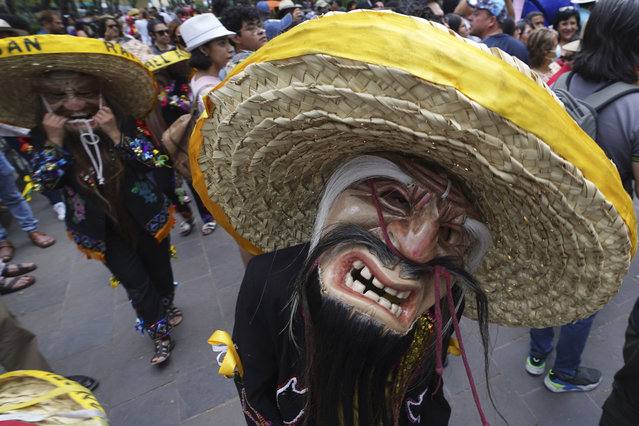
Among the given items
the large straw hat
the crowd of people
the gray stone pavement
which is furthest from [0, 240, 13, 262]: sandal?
the large straw hat

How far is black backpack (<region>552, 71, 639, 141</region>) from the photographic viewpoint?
1636 mm

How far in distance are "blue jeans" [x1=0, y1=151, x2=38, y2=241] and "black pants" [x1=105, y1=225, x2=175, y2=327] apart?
9.01 ft

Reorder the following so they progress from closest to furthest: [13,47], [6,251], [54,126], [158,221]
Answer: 1. [13,47]
2. [54,126]
3. [158,221]
4. [6,251]

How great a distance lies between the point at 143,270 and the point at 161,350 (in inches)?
25.0

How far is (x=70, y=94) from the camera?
195 centimetres

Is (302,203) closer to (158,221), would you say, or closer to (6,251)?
(158,221)

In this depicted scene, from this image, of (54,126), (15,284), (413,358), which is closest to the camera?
(413,358)

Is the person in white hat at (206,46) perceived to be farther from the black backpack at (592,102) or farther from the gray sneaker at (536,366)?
the gray sneaker at (536,366)

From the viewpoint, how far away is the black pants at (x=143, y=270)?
95.3 inches

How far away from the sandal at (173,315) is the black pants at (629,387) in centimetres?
283

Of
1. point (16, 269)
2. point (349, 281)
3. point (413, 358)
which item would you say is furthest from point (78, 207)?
point (16, 269)

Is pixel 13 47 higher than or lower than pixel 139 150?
higher

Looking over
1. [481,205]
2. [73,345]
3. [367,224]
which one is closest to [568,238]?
[481,205]

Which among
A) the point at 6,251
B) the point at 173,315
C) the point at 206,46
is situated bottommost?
the point at 6,251
